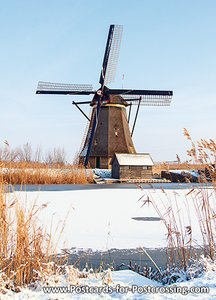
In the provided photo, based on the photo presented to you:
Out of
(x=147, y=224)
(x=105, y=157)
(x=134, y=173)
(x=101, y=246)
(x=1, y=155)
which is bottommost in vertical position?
(x=101, y=246)

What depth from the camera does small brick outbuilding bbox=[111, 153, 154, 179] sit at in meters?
16.1

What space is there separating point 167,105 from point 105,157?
531 centimetres

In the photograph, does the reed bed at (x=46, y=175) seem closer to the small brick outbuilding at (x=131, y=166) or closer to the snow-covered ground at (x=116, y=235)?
the small brick outbuilding at (x=131, y=166)

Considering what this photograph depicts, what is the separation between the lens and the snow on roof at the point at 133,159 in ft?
53.4

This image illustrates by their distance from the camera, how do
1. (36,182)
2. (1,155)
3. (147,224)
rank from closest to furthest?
(1,155), (147,224), (36,182)

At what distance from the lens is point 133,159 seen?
16.7 metres

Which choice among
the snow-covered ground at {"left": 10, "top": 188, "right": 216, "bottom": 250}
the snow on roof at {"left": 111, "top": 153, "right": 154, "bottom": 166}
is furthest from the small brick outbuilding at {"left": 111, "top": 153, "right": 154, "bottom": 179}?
the snow-covered ground at {"left": 10, "top": 188, "right": 216, "bottom": 250}

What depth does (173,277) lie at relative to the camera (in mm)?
2357

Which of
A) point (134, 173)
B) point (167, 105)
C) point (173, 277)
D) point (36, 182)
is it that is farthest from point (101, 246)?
point (167, 105)

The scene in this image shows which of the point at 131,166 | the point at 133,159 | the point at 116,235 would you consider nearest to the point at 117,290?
the point at 116,235

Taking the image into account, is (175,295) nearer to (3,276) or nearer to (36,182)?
(3,276)

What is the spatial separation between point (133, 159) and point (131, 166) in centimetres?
53

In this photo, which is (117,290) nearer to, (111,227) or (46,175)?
(111,227)

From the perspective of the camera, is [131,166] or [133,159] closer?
[131,166]
